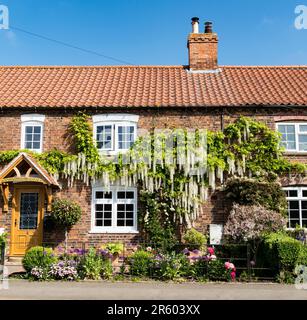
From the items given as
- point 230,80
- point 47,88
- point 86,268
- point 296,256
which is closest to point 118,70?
point 47,88

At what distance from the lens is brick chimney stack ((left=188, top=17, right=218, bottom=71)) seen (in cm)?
1906

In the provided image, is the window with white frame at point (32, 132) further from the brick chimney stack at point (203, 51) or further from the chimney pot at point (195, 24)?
the chimney pot at point (195, 24)

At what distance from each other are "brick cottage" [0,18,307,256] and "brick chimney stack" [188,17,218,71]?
149cm

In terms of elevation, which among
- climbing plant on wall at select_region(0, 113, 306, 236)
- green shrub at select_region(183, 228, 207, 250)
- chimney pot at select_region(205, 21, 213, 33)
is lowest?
green shrub at select_region(183, 228, 207, 250)

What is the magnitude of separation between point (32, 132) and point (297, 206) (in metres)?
10.6

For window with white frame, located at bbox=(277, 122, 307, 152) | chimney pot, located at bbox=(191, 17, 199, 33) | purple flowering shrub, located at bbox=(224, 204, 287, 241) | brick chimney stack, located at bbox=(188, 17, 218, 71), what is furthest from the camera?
chimney pot, located at bbox=(191, 17, 199, 33)

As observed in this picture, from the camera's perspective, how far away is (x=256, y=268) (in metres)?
11.8

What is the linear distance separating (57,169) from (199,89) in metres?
6.88

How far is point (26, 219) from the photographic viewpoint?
15273 millimetres

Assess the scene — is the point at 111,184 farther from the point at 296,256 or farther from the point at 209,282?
the point at 296,256

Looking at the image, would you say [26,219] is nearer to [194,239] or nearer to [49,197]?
[49,197]

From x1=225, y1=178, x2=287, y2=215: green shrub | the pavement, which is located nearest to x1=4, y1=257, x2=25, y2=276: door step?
the pavement

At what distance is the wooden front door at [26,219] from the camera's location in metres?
15.0

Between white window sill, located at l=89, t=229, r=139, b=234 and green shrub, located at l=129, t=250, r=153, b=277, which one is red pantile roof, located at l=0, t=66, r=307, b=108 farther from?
green shrub, located at l=129, t=250, r=153, b=277
